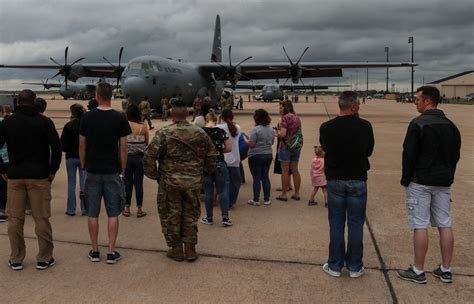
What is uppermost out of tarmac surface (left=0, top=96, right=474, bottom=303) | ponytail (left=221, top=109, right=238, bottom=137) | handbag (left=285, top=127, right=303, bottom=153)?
ponytail (left=221, top=109, right=238, bottom=137)

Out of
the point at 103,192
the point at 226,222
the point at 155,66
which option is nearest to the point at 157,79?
the point at 155,66

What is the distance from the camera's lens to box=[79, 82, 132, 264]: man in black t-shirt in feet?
14.1

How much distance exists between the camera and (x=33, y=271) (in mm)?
4141

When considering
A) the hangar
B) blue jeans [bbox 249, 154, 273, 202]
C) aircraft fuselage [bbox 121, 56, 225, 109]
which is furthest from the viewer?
the hangar

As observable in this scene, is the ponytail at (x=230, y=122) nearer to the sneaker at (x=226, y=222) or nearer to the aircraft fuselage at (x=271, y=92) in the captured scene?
the sneaker at (x=226, y=222)

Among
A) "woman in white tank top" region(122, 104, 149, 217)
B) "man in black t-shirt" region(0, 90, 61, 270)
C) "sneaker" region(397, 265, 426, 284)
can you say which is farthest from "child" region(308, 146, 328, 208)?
"man in black t-shirt" region(0, 90, 61, 270)

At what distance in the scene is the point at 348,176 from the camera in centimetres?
398

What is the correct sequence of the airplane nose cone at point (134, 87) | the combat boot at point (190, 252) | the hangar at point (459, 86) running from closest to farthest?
the combat boot at point (190, 252) → the airplane nose cone at point (134, 87) → the hangar at point (459, 86)

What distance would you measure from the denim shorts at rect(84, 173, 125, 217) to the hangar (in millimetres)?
110755

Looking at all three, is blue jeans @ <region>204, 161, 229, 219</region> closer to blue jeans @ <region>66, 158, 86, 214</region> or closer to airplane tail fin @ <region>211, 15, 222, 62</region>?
blue jeans @ <region>66, 158, 86, 214</region>

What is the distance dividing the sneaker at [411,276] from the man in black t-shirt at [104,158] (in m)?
2.91

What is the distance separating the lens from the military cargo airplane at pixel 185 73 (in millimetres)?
21500

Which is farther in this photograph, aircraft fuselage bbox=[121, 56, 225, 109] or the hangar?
the hangar

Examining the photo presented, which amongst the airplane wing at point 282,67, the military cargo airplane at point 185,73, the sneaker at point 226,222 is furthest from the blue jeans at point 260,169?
the airplane wing at point 282,67
